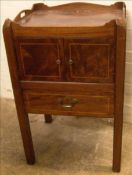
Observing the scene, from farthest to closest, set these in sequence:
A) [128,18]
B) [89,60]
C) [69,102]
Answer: [128,18] < [69,102] < [89,60]

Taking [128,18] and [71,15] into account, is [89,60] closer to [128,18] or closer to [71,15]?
[71,15]

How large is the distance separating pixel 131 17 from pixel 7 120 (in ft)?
3.22

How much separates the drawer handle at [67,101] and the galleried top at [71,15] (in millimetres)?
309

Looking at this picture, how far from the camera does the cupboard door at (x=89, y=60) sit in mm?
1047

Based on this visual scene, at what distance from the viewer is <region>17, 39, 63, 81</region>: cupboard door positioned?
108 cm

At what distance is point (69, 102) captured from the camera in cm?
119

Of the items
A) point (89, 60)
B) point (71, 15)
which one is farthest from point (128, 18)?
point (89, 60)

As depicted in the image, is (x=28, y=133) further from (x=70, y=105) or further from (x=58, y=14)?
(x=58, y=14)

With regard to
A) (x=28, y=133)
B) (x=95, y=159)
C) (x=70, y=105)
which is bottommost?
(x=95, y=159)

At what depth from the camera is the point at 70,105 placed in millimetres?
1196

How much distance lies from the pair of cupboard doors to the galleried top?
0.26ft

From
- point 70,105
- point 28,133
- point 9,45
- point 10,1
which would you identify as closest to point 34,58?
point 9,45

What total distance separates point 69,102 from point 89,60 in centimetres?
22

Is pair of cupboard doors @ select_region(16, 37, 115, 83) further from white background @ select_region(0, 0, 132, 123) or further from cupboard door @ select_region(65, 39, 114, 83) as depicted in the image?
Result: white background @ select_region(0, 0, 132, 123)
